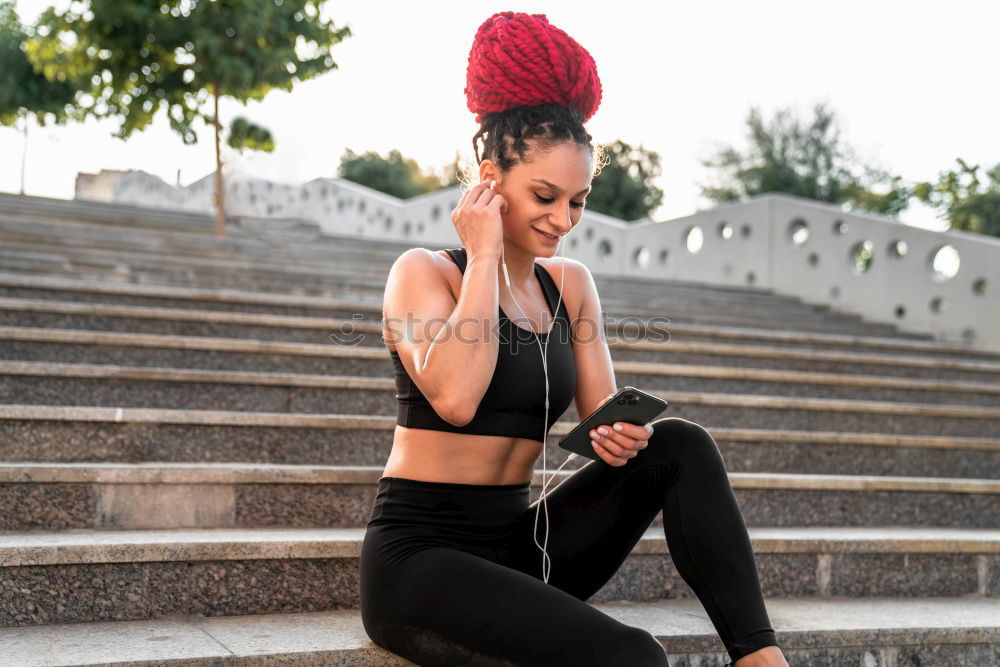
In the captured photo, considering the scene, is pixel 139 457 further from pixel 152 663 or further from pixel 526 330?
pixel 526 330

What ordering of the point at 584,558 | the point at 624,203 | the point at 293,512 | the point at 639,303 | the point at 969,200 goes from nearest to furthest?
the point at 584,558 → the point at 293,512 → the point at 639,303 → the point at 969,200 → the point at 624,203

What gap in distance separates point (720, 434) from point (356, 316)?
6.80 feet

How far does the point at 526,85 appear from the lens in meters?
2.10

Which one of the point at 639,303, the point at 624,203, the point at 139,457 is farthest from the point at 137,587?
the point at 624,203

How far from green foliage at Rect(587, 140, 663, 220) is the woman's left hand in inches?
831

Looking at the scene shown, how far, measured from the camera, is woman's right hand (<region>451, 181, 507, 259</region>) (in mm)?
2041

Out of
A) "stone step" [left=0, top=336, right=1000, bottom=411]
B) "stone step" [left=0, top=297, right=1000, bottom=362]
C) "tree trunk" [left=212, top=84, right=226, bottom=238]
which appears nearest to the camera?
"stone step" [left=0, top=336, right=1000, bottom=411]

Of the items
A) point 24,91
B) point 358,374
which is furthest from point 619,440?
point 24,91

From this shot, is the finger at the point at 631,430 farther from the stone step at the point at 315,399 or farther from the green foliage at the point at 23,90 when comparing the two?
the green foliage at the point at 23,90

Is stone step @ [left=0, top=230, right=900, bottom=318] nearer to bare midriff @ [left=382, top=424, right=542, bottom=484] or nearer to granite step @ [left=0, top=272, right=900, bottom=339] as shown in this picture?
granite step @ [left=0, top=272, right=900, bottom=339]

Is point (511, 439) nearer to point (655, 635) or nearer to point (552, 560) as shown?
point (552, 560)

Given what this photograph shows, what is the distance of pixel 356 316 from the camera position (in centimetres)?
485

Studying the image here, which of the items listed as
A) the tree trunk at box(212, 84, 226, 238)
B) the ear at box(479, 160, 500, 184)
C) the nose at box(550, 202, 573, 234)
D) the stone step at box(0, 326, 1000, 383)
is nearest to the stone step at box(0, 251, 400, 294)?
the stone step at box(0, 326, 1000, 383)

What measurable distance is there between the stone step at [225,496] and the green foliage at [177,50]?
21.8 feet
